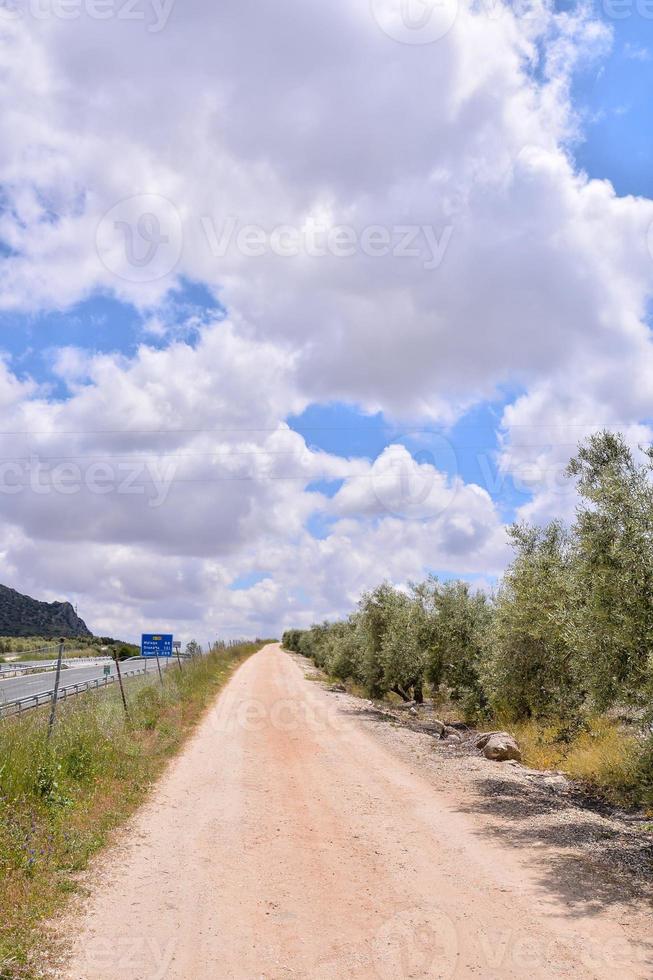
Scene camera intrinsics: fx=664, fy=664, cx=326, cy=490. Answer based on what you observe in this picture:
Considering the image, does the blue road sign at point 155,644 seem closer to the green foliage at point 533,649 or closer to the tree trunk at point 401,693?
the tree trunk at point 401,693

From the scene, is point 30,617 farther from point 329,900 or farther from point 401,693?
point 329,900

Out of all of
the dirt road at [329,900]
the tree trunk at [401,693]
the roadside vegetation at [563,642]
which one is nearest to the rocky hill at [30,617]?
the tree trunk at [401,693]

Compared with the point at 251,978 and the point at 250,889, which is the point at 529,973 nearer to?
the point at 251,978

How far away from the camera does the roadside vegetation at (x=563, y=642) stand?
10672mm

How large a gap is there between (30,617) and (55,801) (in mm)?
155935

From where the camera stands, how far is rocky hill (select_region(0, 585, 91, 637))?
458 feet

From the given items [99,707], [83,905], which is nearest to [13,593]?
[99,707]

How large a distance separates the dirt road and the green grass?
1.40 ft

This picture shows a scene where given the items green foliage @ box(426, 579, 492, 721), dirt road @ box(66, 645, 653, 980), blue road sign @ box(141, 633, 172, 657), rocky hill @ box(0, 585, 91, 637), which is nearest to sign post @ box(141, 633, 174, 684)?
blue road sign @ box(141, 633, 172, 657)

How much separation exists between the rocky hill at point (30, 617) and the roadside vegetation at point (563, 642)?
122706 millimetres

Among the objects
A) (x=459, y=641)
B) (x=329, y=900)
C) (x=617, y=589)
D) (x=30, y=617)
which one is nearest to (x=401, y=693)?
(x=459, y=641)

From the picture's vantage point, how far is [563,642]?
1803cm

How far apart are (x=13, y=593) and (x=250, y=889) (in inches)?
6381

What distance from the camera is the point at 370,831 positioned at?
1055cm
